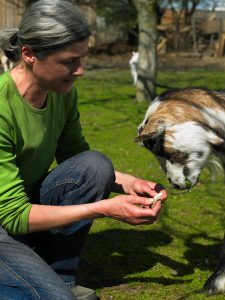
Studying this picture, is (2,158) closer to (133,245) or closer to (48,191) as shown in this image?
(48,191)

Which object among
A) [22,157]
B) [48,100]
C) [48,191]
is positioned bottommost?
[48,191]

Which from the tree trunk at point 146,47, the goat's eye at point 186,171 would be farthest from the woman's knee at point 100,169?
the tree trunk at point 146,47

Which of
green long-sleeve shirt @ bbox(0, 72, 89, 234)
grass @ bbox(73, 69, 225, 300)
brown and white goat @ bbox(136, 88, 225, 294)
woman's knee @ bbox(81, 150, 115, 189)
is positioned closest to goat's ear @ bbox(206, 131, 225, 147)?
brown and white goat @ bbox(136, 88, 225, 294)

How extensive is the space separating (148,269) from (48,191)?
3.85 feet

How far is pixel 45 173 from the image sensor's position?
3.92 meters

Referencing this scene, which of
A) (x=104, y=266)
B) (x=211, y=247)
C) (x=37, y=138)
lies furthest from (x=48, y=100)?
(x=211, y=247)

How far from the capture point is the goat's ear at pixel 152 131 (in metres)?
3.67

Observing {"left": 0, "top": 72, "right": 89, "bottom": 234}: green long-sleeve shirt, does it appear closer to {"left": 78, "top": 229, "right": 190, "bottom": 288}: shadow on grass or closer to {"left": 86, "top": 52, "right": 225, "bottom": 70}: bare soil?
{"left": 78, "top": 229, "right": 190, "bottom": 288}: shadow on grass

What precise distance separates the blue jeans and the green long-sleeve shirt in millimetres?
112

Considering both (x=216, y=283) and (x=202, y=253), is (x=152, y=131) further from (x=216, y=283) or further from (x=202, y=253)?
(x=202, y=253)

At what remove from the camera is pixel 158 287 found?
4.22 metres

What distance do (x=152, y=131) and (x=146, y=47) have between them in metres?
9.91

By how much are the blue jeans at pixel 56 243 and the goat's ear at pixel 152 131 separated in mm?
285

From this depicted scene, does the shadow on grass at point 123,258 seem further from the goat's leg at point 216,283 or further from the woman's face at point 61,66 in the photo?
the woman's face at point 61,66
